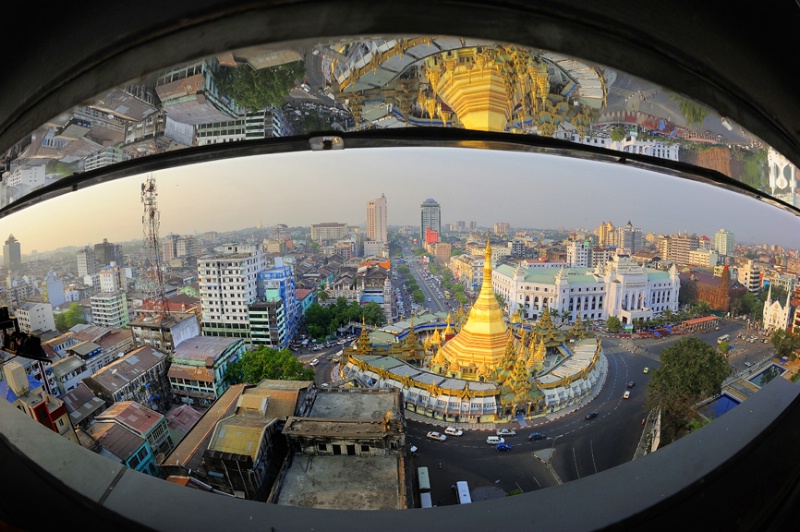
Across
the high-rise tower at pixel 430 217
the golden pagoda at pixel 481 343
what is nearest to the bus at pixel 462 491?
the golden pagoda at pixel 481 343

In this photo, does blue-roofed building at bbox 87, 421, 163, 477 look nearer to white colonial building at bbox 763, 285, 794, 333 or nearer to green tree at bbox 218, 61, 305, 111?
green tree at bbox 218, 61, 305, 111

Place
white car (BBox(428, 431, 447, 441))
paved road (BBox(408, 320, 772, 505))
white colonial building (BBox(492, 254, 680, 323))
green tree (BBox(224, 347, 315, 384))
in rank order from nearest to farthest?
paved road (BBox(408, 320, 772, 505)), white car (BBox(428, 431, 447, 441)), green tree (BBox(224, 347, 315, 384)), white colonial building (BBox(492, 254, 680, 323))

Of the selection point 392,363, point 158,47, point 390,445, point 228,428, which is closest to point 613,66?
point 158,47

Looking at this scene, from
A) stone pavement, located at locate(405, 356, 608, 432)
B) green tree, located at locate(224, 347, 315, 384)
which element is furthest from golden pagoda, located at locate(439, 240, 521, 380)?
green tree, located at locate(224, 347, 315, 384)

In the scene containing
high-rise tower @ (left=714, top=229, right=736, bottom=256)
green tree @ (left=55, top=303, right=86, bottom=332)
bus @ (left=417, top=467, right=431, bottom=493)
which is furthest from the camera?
high-rise tower @ (left=714, top=229, right=736, bottom=256)

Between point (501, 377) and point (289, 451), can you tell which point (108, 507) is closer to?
point (289, 451)

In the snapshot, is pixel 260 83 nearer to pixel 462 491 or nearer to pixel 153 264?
pixel 462 491
